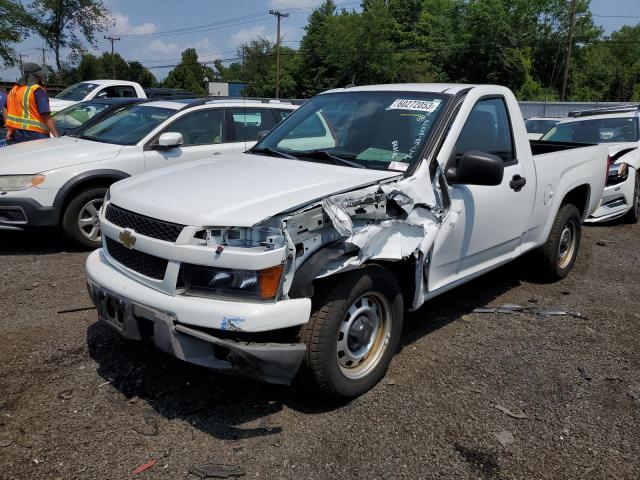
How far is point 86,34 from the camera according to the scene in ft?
144

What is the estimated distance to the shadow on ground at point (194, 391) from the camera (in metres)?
3.14

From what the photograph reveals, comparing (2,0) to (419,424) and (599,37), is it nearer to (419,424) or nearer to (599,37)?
(419,424)

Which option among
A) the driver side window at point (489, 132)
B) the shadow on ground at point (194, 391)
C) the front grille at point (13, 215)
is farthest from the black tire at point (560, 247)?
the front grille at point (13, 215)

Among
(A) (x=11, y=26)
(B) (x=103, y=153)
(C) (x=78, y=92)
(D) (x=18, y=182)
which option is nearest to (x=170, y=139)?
(B) (x=103, y=153)

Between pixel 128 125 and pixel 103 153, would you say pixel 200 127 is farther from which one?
pixel 103 153

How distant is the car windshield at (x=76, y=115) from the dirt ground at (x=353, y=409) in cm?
570

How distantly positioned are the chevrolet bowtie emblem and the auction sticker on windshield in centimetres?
204

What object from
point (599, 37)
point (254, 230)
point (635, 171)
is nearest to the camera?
point (254, 230)

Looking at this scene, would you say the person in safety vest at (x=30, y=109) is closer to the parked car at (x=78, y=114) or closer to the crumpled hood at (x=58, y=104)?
the parked car at (x=78, y=114)

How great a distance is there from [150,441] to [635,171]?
8.11 meters

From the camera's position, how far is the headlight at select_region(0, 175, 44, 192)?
5789 mm

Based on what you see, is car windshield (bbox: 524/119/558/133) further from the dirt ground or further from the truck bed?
the dirt ground

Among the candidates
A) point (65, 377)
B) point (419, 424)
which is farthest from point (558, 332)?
point (65, 377)

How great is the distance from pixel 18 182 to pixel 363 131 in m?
3.82
